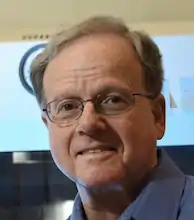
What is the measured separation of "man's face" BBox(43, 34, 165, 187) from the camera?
93 cm

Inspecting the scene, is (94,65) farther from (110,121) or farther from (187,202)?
(187,202)

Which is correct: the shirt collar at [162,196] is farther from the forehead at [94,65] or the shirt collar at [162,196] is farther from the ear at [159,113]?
the forehead at [94,65]

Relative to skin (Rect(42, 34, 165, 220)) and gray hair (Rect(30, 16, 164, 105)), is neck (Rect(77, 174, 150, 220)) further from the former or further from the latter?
gray hair (Rect(30, 16, 164, 105))

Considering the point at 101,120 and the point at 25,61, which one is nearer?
the point at 101,120

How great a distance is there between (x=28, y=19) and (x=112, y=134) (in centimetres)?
82

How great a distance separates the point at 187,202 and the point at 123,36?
1.09ft

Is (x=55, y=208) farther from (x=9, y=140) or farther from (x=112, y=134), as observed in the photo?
(x=112, y=134)

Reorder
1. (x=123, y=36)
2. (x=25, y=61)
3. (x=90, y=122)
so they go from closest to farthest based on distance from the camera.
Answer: (x=90, y=122) → (x=123, y=36) → (x=25, y=61)

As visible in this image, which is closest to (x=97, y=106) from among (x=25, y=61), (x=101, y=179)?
(x=101, y=179)

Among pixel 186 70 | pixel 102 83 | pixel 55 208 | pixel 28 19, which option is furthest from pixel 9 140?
pixel 102 83

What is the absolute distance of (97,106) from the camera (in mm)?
945

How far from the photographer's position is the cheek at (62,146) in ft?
3.10

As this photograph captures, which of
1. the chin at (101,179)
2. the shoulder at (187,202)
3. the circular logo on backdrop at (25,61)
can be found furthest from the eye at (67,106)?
the circular logo on backdrop at (25,61)

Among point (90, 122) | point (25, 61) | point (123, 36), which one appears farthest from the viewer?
point (25, 61)
